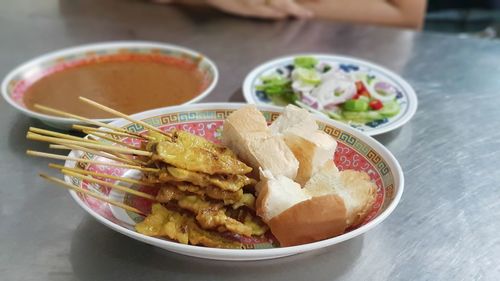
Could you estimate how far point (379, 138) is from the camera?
1.53 meters

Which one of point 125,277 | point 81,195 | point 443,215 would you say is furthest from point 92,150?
point 443,215

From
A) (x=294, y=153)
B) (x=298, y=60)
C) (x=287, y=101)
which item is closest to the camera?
(x=294, y=153)

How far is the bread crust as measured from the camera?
3.23 feet

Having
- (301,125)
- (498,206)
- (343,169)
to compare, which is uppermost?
(301,125)

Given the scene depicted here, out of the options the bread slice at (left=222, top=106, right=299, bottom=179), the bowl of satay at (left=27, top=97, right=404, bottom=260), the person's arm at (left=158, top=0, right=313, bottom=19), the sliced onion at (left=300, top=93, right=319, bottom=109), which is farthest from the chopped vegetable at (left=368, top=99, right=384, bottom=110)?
the person's arm at (left=158, top=0, right=313, bottom=19)

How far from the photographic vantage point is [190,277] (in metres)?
1.04

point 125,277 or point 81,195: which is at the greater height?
point 81,195

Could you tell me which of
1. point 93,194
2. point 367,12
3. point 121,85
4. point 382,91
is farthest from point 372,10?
point 93,194

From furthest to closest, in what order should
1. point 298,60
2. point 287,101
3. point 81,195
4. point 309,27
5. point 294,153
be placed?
A: 1. point 309,27
2. point 298,60
3. point 287,101
4. point 294,153
5. point 81,195

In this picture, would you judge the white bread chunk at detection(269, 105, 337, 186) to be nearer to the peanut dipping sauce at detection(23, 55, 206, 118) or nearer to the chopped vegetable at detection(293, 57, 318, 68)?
the peanut dipping sauce at detection(23, 55, 206, 118)

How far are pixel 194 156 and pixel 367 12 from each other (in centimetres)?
178

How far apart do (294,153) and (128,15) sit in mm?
1658

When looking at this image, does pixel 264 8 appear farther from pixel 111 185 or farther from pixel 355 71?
pixel 111 185

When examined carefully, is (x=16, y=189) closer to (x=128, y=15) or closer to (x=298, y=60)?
(x=298, y=60)
